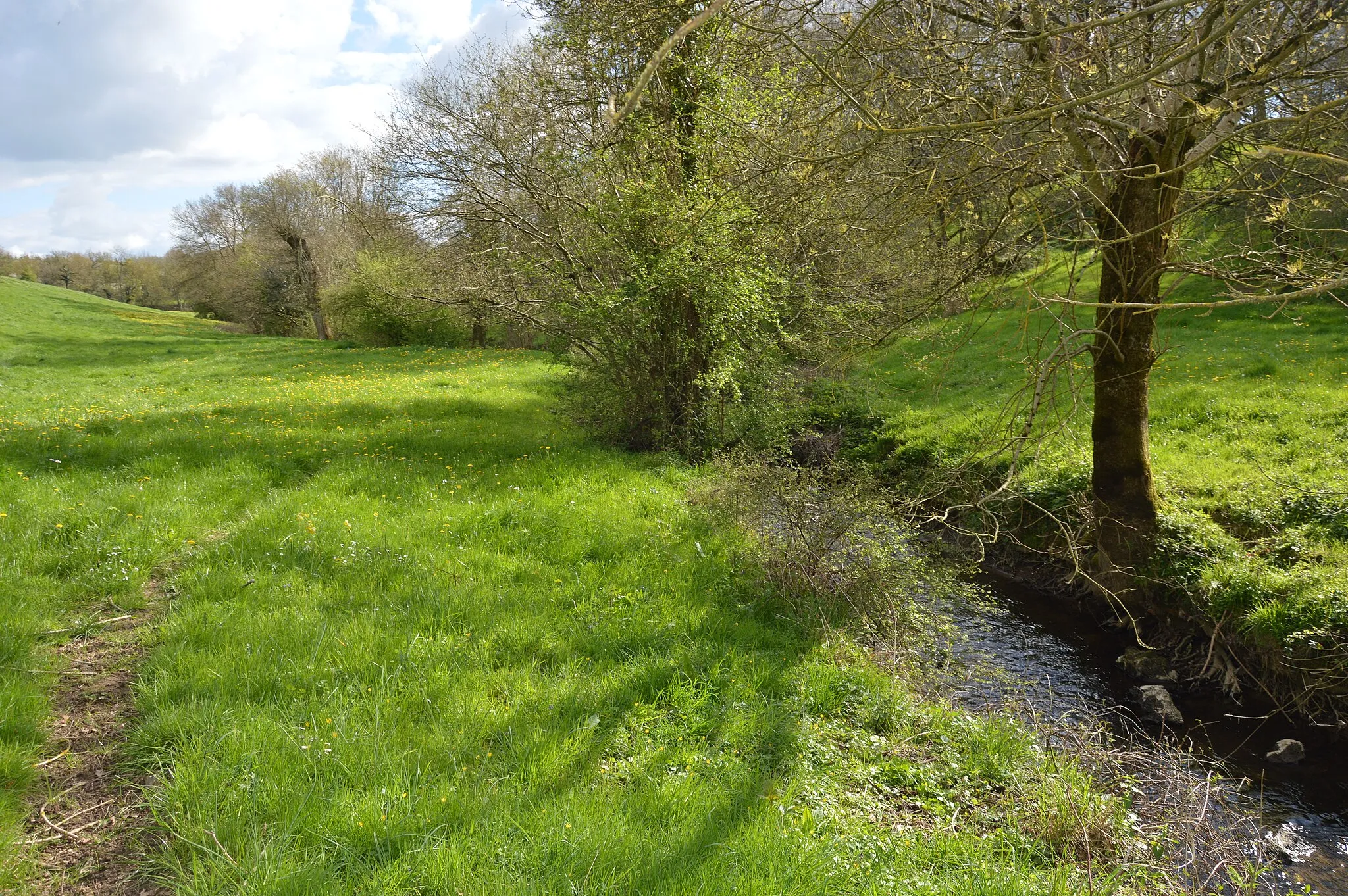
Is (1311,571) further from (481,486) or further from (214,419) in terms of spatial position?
(214,419)

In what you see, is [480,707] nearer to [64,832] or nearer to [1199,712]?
[64,832]

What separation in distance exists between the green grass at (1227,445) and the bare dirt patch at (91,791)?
5.21 m

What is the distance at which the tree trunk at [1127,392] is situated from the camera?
242 inches

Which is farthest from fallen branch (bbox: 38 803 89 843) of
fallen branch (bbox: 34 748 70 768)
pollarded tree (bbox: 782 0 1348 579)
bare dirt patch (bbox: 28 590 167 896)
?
pollarded tree (bbox: 782 0 1348 579)

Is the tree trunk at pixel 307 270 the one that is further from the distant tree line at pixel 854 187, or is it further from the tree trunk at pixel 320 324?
the distant tree line at pixel 854 187

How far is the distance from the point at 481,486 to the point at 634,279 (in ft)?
12.6

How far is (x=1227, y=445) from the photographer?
9242mm

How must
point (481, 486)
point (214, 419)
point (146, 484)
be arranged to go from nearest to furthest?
1. point (146, 484)
2. point (481, 486)
3. point (214, 419)

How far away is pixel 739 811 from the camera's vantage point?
3.44 meters

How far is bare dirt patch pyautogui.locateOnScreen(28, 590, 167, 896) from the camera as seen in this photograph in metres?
2.74

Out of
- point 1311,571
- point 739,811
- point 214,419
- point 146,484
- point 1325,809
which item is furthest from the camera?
point 214,419

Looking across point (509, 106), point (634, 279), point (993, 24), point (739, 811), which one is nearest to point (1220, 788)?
point (739, 811)

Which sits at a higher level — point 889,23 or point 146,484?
point 889,23

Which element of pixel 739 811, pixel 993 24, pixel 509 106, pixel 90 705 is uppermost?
pixel 509 106
